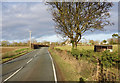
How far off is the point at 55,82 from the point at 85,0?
1120 cm

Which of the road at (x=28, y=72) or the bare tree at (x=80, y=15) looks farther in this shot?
the bare tree at (x=80, y=15)

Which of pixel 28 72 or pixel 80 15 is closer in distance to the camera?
pixel 28 72

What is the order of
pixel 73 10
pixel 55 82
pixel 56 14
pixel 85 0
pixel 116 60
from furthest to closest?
pixel 56 14 → pixel 73 10 → pixel 85 0 → pixel 116 60 → pixel 55 82

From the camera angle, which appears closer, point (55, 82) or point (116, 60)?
point (55, 82)

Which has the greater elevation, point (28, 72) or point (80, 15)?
point (80, 15)

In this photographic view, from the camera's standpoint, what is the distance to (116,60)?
6730 mm

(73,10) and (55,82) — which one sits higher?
(73,10)

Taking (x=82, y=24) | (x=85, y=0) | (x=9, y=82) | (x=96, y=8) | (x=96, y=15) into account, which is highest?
(x=85, y=0)

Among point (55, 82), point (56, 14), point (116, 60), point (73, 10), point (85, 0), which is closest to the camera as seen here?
→ point (55, 82)

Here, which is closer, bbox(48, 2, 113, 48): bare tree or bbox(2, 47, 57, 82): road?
bbox(2, 47, 57, 82): road

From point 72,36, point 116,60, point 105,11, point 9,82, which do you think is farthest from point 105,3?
point 9,82

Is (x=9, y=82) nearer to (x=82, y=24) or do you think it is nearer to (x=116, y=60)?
(x=116, y=60)

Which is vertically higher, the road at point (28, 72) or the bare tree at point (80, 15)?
the bare tree at point (80, 15)

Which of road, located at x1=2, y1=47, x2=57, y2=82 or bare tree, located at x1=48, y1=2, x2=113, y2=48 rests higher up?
bare tree, located at x1=48, y1=2, x2=113, y2=48
